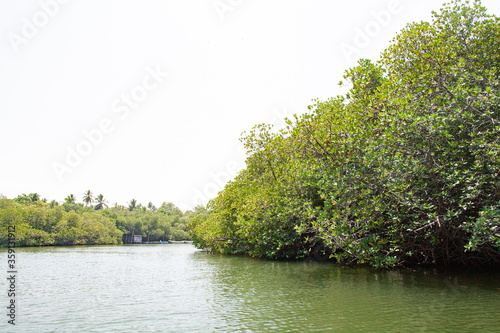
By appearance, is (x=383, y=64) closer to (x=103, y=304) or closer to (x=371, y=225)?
(x=371, y=225)

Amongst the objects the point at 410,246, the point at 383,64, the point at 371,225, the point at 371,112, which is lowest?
the point at 410,246

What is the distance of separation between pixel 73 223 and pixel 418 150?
83413 millimetres

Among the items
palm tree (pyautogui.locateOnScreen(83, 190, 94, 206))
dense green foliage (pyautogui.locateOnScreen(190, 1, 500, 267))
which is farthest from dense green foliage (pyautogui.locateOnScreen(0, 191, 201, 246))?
dense green foliage (pyautogui.locateOnScreen(190, 1, 500, 267))

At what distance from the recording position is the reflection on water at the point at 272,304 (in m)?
8.80

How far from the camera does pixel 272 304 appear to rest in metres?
11.3

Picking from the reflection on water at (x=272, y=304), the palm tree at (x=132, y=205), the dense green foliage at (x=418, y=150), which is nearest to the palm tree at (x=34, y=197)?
the palm tree at (x=132, y=205)

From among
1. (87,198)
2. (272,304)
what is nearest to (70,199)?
(87,198)

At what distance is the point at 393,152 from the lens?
14.8 metres

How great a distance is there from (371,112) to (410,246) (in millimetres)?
6918

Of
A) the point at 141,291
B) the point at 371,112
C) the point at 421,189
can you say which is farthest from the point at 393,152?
the point at 141,291

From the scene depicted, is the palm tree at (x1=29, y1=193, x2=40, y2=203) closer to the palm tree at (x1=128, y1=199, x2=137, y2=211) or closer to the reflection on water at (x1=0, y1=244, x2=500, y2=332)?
the palm tree at (x1=128, y1=199, x2=137, y2=211)

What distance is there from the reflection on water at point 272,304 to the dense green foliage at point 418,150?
Answer: 2.09m

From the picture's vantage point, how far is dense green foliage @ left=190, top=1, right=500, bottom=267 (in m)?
12.8

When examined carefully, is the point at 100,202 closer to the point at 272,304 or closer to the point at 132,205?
the point at 132,205
